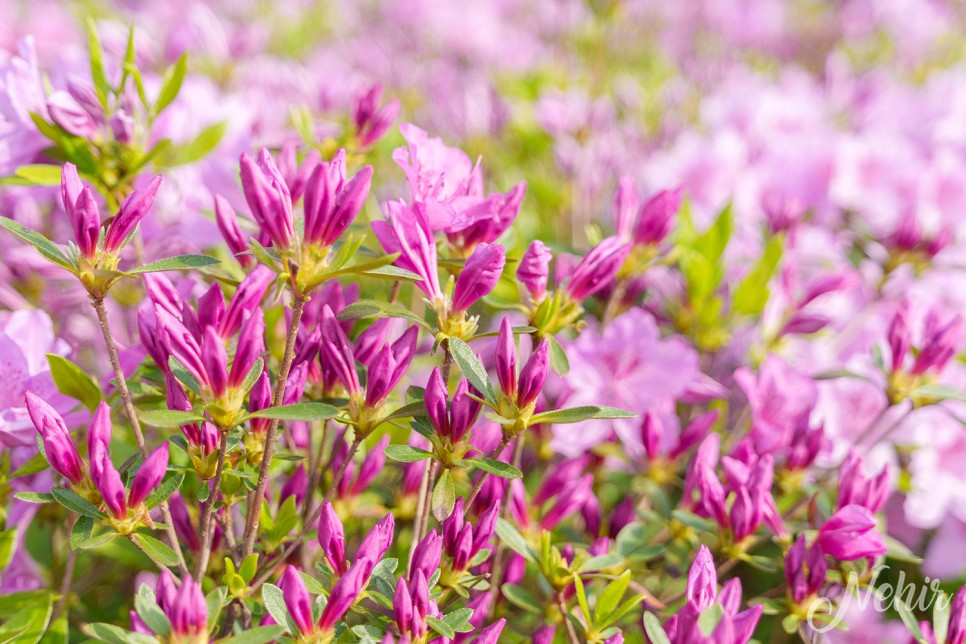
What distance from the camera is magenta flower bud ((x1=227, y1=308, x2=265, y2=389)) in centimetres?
109

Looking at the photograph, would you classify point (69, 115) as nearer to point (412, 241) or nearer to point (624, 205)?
point (412, 241)

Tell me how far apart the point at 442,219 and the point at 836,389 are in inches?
53.1

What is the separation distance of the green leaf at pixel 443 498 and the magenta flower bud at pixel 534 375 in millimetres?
160

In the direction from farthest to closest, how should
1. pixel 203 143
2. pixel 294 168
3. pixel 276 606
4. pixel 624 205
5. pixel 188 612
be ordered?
pixel 203 143 < pixel 624 205 < pixel 294 168 < pixel 276 606 < pixel 188 612

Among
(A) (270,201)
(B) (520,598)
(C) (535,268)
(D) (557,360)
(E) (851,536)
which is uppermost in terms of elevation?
(A) (270,201)

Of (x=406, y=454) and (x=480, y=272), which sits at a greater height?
(x=480, y=272)

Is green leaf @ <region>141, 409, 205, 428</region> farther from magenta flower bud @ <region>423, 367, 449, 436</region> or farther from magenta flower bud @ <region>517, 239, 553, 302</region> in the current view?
magenta flower bud @ <region>517, 239, 553, 302</region>

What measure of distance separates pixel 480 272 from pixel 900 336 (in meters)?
0.92

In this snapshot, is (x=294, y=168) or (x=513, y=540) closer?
(x=513, y=540)

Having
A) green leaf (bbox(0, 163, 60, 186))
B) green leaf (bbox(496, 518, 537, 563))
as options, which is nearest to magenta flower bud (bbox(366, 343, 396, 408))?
green leaf (bbox(496, 518, 537, 563))

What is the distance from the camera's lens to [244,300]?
1162 mm

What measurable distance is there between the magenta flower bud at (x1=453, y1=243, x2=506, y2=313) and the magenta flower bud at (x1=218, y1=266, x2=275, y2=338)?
0.91 ft

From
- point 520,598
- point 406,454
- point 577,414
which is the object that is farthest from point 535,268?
point 520,598

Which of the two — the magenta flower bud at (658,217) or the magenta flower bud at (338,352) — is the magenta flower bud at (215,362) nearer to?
the magenta flower bud at (338,352)
